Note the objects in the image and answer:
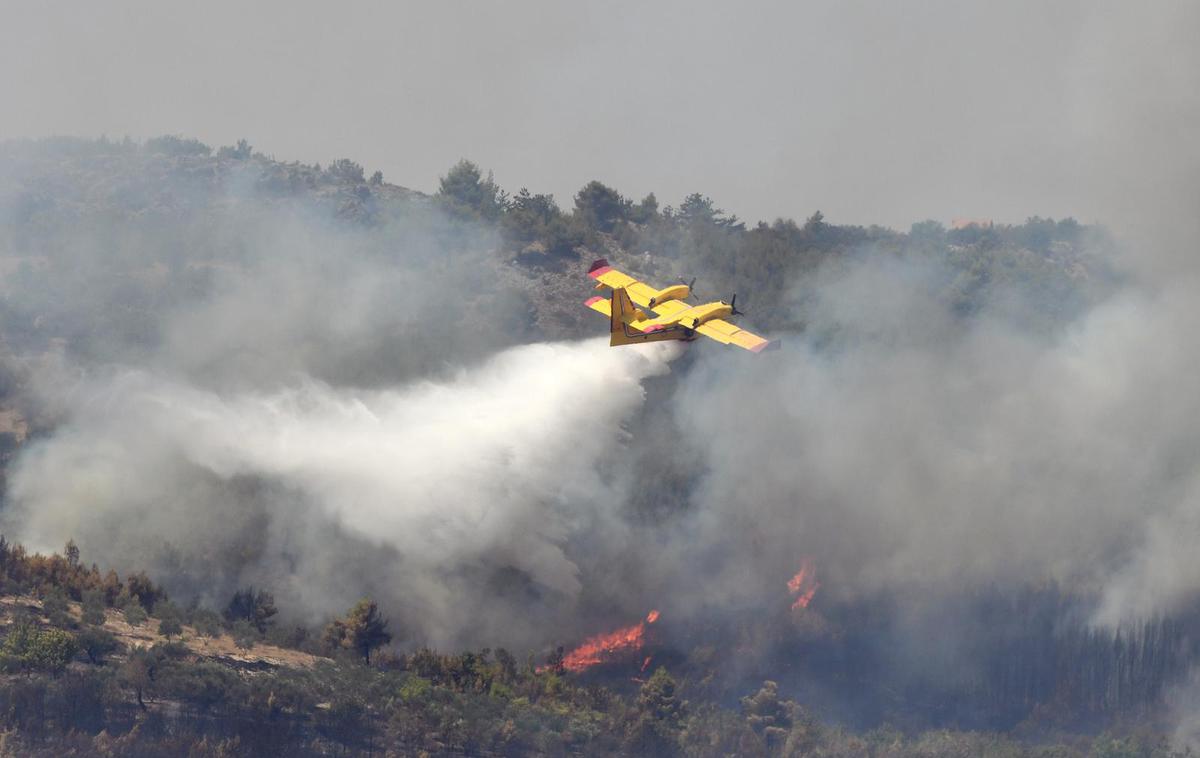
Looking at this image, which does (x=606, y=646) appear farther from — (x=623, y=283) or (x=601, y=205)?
(x=601, y=205)

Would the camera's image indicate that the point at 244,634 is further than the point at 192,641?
Yes

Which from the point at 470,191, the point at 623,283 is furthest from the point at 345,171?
the point at 623,283

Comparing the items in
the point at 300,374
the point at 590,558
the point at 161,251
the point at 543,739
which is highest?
the point at 161,251

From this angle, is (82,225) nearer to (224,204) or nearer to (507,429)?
(224,204)

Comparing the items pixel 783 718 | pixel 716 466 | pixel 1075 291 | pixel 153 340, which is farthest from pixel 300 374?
pixel 1075 291

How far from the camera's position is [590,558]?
101312 millimetres

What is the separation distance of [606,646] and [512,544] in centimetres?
814

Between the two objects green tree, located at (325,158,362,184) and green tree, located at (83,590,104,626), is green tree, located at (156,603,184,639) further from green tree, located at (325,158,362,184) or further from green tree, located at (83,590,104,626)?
green tree, located at (325,158,362,184)

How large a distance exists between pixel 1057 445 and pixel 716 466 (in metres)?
18.6

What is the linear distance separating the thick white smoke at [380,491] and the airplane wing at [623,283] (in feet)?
12.5

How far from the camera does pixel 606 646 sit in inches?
3962

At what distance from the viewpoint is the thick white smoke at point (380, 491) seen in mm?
96938

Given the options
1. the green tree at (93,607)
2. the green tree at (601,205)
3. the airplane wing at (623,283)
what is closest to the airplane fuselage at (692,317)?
the airplane wing at (623,283)

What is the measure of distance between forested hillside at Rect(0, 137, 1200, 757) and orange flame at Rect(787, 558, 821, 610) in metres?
0.13
